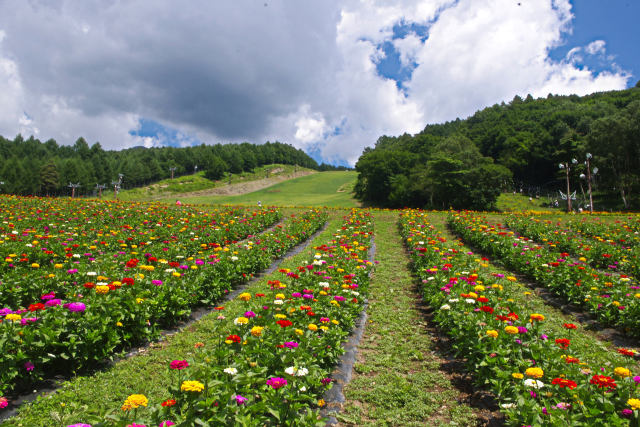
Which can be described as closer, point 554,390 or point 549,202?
point 554,390

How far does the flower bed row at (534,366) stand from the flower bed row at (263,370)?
1.73 meters

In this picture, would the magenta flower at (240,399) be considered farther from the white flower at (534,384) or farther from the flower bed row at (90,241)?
the flower bed row at (90,241)

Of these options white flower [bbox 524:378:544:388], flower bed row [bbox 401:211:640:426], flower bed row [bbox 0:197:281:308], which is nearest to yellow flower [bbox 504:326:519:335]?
flower bed row [bbox 401:211:640:426]

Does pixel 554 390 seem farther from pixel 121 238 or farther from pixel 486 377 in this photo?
pixel 121 238

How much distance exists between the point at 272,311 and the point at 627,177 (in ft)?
167

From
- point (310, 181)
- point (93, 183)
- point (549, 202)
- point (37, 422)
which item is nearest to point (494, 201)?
point (549, 202)

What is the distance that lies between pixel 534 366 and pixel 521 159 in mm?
76157

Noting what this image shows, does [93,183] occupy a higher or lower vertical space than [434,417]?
higher

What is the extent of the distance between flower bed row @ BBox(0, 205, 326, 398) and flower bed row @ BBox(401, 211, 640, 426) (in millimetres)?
4587

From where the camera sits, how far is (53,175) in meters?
76.7

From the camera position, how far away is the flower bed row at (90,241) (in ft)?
18.3

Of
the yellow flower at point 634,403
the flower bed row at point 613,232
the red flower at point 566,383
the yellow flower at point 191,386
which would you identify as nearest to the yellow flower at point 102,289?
the yellow flower at point 191,386

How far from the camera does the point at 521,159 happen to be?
67312 mm

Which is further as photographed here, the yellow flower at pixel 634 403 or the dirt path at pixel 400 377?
the dirt path at pixel 400 377
